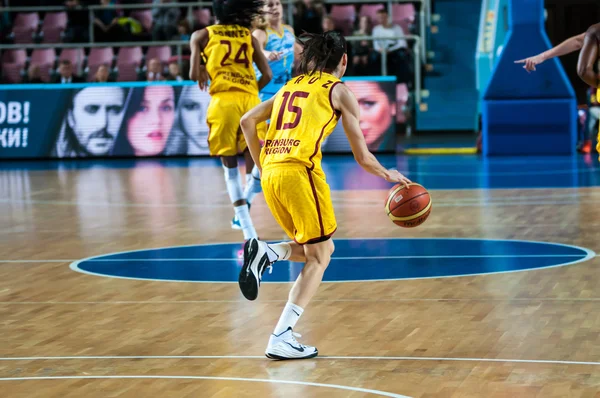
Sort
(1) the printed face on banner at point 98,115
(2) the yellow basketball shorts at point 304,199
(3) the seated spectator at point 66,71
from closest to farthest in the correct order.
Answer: (2) the yellow basketball shorts at point 304,199 → (1) the printed face on banner at point 98,115 → (3) the seated spectator at point 66,71

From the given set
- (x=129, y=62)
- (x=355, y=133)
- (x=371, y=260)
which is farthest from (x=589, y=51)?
(x=129, y=62)

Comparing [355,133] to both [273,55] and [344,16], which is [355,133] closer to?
[273,55]

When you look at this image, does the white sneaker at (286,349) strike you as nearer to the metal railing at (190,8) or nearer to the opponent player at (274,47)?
the opponent player at (274,47)

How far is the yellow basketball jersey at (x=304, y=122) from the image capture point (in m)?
5.39

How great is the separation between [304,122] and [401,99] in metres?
15.9

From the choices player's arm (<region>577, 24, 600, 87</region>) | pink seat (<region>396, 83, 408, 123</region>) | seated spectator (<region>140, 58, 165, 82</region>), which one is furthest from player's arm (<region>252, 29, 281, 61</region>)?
pink seat (<region>396, 83, 408, 123</region>)

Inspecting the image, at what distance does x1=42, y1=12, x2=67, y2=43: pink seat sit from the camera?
878 inches

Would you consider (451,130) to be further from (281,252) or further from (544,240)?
(281,252)

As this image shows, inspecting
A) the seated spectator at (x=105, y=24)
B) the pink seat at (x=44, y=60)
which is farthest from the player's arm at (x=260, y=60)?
the seated spectator at (x=105, y=24)

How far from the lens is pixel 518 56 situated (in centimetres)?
1712

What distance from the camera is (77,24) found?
71.8 ft

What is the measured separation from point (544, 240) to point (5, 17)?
16.6 m

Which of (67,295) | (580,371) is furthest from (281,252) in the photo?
(67,295)

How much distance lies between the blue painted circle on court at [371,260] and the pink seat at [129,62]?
40.1 ft
